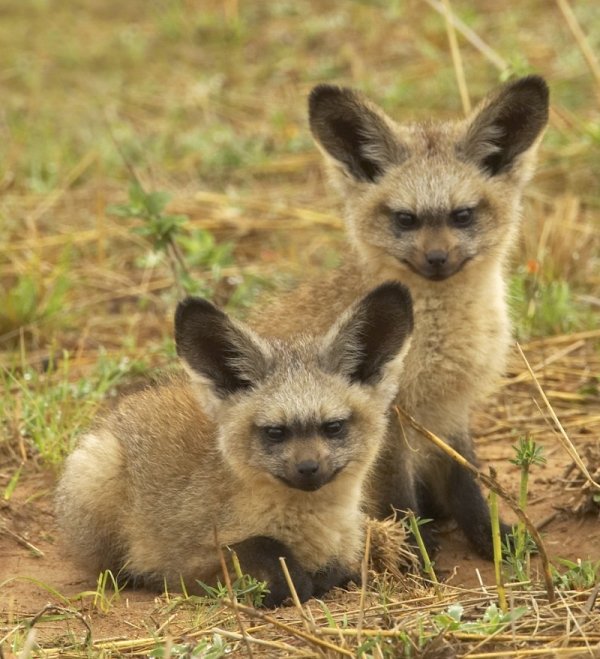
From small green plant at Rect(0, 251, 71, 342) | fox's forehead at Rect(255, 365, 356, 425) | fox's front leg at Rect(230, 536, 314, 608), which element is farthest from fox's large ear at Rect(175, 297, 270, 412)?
small green plant at Rect(0, 251, 71, 342)

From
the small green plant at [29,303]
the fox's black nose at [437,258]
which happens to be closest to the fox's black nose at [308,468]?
the fox's black nose at [437,258]

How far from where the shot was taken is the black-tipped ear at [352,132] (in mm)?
6387

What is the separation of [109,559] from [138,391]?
2.95 feet

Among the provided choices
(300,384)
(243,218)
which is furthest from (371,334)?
(243,218)

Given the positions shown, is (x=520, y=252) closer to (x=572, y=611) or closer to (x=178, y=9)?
(x=572, y=611)

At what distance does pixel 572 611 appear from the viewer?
457cm

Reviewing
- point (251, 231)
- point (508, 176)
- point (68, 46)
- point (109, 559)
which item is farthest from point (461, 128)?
point (68, 46)

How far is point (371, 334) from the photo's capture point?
5.46 meters

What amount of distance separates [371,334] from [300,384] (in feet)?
1.35

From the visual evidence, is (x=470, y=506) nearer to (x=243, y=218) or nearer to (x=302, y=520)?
(x=302, y=520)

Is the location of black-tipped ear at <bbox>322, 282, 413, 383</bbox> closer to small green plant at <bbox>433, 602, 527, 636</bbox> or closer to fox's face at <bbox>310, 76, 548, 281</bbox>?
fox's face at <bbox>310, 76, 548, 281</bbox>

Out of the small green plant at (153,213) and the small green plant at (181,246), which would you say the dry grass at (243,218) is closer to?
the small green plant at (181,246)

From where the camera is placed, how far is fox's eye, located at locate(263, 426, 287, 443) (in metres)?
5.25

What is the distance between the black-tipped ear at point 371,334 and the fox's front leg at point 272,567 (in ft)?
2.71
